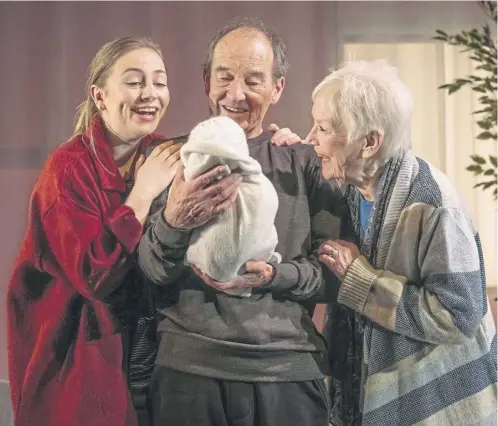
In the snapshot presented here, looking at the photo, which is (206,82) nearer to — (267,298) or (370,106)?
(370,106)

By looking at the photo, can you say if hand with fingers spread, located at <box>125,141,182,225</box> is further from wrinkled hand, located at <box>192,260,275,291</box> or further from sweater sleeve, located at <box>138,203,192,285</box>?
wrinkled hand, located at <box>192,260,275,291</box>

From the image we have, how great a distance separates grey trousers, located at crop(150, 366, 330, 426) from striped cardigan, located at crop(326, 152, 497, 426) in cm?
15

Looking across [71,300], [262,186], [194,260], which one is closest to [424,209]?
[262,186]

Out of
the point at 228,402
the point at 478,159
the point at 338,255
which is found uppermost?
the point at 478,159

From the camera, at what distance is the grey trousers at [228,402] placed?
155 cm

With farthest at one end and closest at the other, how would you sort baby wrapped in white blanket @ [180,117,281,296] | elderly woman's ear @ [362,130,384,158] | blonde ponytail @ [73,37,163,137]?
blonde ponytail @ [73,37,163,137] < elderly woman's ear @ [362,130,384,158] < baby wrapped in white blanket @ [180,117,281,296]

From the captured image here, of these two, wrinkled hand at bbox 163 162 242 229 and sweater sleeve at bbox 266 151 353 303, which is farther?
sweater sleeve at bbox 266 151 353 303

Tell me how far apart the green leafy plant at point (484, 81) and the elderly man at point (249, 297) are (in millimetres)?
452

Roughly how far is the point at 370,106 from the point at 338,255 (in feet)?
1.11

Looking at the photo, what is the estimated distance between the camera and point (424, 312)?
1.54 m

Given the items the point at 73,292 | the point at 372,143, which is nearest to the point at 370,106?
the point at 372,143

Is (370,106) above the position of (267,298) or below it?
above

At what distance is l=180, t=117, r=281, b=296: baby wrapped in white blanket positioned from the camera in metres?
1.46

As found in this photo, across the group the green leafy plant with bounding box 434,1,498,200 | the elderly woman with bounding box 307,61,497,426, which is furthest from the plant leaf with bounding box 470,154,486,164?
the elderly woman with bounding box 307,61,497,426
